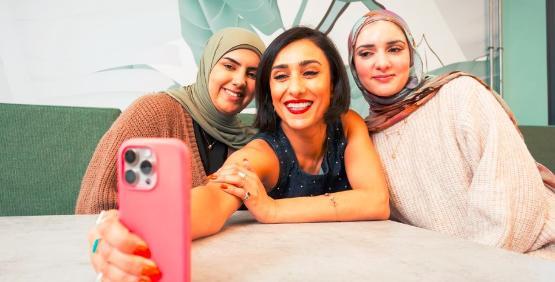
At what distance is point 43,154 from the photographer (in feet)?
5.47

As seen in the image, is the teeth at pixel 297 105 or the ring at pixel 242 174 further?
the teeth at pixel 297 105

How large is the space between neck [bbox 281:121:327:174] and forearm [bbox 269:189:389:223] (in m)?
0.30

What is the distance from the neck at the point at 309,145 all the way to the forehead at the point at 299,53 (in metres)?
0.22

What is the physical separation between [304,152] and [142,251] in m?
0.92

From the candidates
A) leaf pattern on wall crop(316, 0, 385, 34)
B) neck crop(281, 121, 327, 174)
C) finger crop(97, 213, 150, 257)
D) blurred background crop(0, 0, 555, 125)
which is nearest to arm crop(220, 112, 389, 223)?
neck crop(281, 121, 327, 174)

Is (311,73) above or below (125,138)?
above

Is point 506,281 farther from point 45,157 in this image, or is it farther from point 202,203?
point 45,157

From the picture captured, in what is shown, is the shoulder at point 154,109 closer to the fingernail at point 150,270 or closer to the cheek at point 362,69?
the cheek at point 362,69

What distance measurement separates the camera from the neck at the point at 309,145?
1.31 meters

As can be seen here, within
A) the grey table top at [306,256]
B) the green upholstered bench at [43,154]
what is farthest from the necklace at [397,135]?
the green upholstered bench at [43,154]

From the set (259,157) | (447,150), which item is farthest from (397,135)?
(259,157)

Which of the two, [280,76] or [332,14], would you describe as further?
[332,14]

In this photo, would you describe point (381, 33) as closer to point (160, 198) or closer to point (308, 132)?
point (308, 132)

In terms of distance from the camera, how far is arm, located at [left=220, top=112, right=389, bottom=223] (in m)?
0.93
